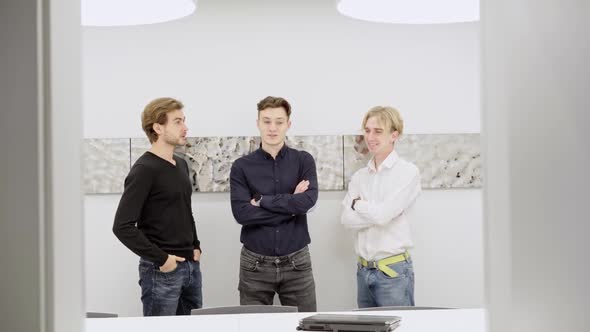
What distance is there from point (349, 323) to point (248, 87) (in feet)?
11.5

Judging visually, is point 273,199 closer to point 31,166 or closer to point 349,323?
point 349,323

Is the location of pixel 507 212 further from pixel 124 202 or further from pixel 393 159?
pixel 393 159

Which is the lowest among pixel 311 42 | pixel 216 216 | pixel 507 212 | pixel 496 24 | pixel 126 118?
pixel 216 216

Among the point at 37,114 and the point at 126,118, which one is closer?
the point at 37,114

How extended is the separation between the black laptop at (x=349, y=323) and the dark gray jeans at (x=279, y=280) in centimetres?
214

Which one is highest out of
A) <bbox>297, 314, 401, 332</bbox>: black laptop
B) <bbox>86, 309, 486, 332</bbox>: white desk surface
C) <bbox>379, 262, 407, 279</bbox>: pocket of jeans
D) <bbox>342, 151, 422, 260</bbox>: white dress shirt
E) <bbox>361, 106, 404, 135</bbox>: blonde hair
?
<bbox>361, 106, 404, 135</bbox>: blonde hair

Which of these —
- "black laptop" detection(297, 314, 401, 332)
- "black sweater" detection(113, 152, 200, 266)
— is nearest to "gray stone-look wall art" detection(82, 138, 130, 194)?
"black sweater" detection(113, 152, 200, 266)

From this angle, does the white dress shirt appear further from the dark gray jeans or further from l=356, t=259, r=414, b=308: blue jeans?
the dark gray jeans

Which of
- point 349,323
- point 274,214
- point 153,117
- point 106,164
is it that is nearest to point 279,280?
point 274,214

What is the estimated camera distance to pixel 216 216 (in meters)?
5.49

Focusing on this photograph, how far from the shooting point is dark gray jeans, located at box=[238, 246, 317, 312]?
4.59 meters

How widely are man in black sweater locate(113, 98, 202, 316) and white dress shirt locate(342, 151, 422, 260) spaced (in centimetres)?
124

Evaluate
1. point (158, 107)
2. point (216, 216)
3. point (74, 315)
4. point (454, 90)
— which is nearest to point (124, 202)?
point (158, 107)

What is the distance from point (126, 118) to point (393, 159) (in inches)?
93.6
